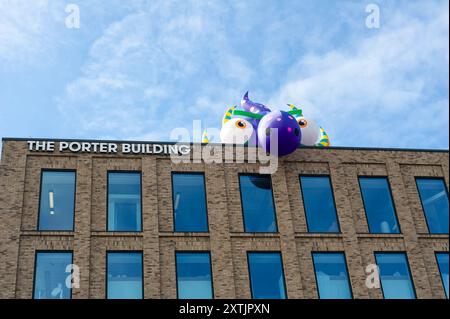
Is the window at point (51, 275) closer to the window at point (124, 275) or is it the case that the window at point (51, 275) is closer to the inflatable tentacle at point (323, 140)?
the window at point (124, 275)

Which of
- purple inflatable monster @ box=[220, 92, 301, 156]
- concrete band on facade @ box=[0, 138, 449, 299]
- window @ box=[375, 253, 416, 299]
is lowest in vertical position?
window @ box=[375, 253, 416, 299]

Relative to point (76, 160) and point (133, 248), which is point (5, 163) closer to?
point (76, 160)

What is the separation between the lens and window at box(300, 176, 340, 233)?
2681 centimetres

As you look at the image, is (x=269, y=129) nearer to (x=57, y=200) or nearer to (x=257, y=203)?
(x=257, y=203)

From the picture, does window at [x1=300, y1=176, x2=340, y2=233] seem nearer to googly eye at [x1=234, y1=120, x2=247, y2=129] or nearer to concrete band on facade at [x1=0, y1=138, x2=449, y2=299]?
concrete band on facade at [x1=0, y1=138, x2=449, y2=299]

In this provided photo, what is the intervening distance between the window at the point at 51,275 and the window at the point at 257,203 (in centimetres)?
675

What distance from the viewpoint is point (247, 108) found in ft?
92.7

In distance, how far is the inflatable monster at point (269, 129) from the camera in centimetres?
2617

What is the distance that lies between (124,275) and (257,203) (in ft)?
19.1

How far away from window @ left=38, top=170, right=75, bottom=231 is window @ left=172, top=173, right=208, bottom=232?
382 centimetres

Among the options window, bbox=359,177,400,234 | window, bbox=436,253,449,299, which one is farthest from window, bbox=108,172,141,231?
window, bbox=436,253,449,299

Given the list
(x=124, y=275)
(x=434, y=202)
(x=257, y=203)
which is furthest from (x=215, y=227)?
(x=434, y=202)


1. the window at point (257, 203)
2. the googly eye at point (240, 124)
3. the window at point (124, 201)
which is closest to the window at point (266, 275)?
the window at point (257, 203)
